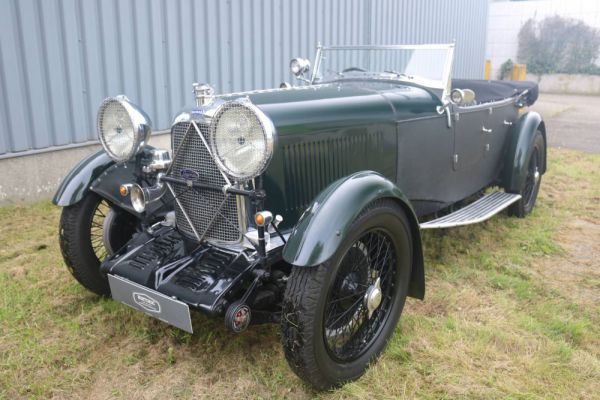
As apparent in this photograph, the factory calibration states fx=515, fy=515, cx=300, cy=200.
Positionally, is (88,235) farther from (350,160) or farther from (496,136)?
(496,136)

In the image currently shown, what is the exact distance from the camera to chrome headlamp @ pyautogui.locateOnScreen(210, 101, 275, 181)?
81.7 inches

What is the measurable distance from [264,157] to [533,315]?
188 cm

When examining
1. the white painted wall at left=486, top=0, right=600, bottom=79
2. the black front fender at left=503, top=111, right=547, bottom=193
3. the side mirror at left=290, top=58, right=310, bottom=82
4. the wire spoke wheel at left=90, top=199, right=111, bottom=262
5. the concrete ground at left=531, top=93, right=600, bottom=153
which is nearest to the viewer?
the wire spoke wheel at left=90, top=199, right=111, bottom=262

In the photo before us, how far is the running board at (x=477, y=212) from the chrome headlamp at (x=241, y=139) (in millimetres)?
1303

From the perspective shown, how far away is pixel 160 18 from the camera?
5414 mm

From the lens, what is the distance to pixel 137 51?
5.31 meters

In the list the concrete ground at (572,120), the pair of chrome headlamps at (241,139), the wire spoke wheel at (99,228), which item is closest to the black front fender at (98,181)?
the wire spoke wheel at (99,228)

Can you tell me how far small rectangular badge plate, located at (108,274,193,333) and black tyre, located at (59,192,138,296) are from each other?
0.42m

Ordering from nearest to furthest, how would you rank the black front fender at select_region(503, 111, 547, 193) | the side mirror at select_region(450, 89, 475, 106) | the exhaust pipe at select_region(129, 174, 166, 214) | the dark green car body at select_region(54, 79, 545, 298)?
1. the dark green car body at select_region(54, 79, 545, 298)
2. the exhaust pipe at select_region(129, 174, 166, 214)
3. the side mirror at select_region(450, 89, 475, 106)
4. the black front fender at select_region(503, 111, 547, 193)

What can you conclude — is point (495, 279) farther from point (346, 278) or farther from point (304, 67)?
point (304, 67)

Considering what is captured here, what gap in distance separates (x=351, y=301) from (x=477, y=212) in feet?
5.56

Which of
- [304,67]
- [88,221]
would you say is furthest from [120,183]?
[304,67]

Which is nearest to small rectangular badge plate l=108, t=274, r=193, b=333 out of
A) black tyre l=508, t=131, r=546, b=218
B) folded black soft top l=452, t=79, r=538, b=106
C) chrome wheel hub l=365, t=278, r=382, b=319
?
chrome wheel hub l=365, t=278, r=382, b=319

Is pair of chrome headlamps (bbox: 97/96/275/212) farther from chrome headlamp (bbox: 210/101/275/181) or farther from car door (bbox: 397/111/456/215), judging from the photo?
car door (bbox: 397/111/456/215)
